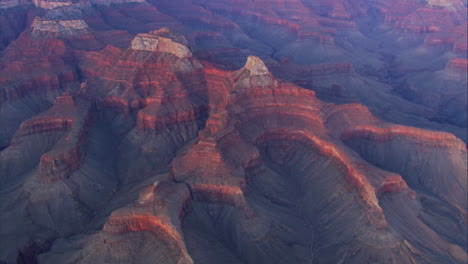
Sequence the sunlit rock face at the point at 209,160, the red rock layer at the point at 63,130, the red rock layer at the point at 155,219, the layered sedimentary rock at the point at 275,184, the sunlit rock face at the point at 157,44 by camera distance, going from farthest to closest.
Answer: the sunlit rock face at the point at 157,44 < the red rock layer at the point at 63,130 < the sunlit rock face at the point at 209,160 < the layered sedimentary rock at the point at 275,184 < the red rock layer at the point at 155,219

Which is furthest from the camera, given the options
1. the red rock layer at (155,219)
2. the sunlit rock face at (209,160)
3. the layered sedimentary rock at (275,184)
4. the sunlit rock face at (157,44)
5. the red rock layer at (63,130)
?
the sunlit rock face at (157,44)

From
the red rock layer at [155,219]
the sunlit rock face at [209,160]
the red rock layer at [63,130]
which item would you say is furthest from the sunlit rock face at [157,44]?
the red rock layer at [155,219]

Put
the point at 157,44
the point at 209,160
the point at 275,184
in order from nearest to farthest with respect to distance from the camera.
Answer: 1. the point at 209,160
2. the point at 275,184
3. the point at 157,44

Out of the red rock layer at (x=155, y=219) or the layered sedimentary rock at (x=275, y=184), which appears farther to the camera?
the layered sedimentary rock at (x=275, y=184)

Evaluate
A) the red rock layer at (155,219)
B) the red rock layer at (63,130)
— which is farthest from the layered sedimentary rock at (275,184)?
the red rock layer at (63,130)

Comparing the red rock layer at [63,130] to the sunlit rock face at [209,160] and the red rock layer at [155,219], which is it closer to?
the sunlit rock face at [209,160]

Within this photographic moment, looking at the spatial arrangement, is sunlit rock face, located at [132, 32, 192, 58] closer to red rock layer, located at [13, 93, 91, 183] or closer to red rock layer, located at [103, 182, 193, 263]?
red rock layer, located at [13, 93, 91, 183]

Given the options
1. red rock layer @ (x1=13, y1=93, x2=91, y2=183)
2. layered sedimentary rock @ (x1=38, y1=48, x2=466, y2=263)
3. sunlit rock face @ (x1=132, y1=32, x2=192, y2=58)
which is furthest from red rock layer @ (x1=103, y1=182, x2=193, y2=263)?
sunlit rock face @ (x1=132, y1=32, x2=192, y2=58)

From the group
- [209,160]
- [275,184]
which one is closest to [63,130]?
[209,160]

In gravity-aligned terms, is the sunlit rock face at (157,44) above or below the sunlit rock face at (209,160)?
above

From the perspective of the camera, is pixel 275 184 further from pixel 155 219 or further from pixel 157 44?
pixel 157 44
